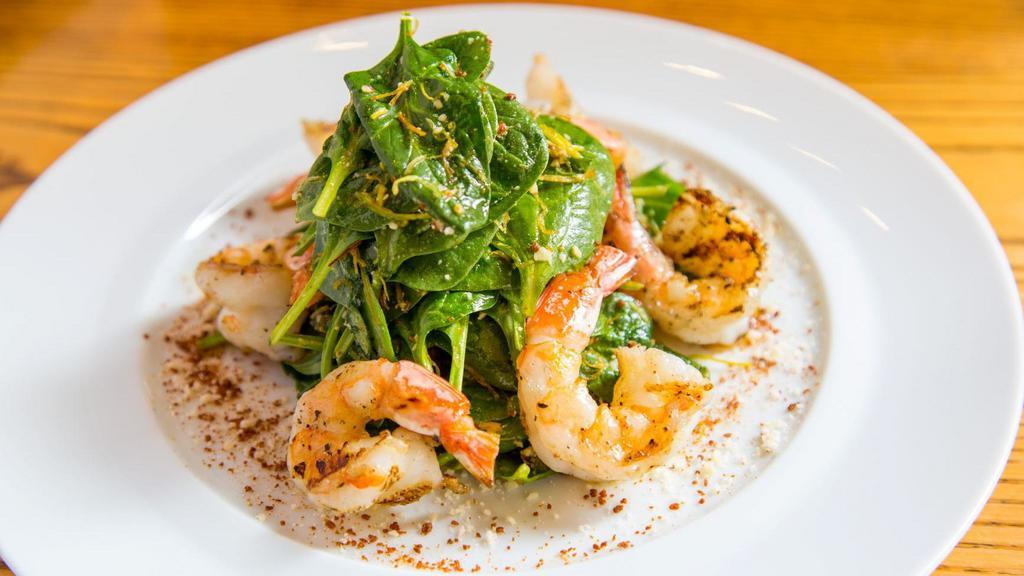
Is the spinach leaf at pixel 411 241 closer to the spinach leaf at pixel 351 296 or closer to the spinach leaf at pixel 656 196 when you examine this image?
the spinach leaf at pixel 351 296

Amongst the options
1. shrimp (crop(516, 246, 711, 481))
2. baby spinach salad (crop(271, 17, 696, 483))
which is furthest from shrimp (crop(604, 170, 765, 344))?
shrimp (crop(516, 246, 711, 481))

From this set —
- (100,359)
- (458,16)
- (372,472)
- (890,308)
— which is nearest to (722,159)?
(890,308)

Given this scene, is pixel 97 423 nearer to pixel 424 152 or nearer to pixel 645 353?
pixel 424 152

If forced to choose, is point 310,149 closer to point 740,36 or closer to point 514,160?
point 514,160

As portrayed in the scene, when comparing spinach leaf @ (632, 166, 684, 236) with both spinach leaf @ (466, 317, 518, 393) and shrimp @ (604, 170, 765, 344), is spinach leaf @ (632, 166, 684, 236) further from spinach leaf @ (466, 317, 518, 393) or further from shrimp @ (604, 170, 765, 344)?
spinach leaf @ (466, 317, 518, 393)

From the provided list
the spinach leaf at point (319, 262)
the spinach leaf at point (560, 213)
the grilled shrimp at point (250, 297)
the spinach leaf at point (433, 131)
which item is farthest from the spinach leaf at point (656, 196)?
the grilled shrimp at point (250, 297)

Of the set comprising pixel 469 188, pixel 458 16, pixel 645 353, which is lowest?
pixel 645 353

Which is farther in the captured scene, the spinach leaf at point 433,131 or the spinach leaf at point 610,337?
the spinach leaf at point 610,337
